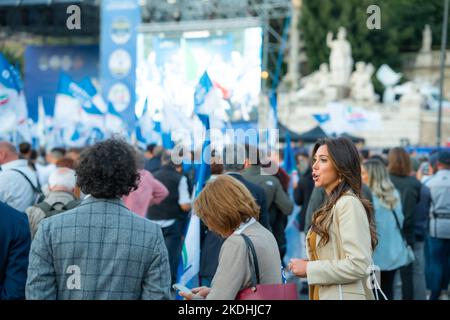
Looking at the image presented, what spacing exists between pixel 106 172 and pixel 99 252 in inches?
14.4

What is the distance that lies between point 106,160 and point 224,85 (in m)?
18.8

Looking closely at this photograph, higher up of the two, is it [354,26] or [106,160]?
[354,26]

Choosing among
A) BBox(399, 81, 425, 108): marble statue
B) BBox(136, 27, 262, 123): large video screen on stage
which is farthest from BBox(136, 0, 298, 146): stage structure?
BBox(399, 81, 425, 108): marble statue

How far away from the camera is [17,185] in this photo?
20.3ft

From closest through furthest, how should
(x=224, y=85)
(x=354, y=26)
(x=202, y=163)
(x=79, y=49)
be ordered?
(x=202, y=163)
(x=224, y=85)
(x=79, y=49)
(x=354, y=26)

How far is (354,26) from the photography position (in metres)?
47.5

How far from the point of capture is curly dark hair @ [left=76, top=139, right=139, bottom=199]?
3711mm

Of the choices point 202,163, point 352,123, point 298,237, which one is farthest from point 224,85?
point 202,163

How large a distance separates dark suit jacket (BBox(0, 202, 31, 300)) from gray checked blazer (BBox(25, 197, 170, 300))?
435 mm

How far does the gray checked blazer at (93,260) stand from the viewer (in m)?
3.61

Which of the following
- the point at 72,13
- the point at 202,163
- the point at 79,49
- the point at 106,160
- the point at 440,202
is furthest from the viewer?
the point at 79,49

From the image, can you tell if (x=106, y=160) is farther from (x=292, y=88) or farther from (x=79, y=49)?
(x=292, y=88)

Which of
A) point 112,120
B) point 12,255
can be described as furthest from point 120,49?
point 12,255

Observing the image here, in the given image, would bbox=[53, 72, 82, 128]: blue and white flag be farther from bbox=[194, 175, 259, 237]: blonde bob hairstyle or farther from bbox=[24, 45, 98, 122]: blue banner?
bbox=[24, 45, 98, 122]: blue banner
